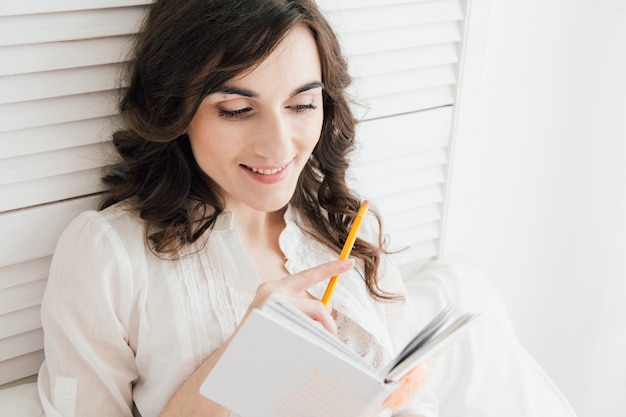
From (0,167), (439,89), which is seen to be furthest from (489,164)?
(0,167)

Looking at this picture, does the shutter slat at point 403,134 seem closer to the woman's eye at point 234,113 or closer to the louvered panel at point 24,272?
the woman's eye at point 234,113

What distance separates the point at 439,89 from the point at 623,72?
47cm

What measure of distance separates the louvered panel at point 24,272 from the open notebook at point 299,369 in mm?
453

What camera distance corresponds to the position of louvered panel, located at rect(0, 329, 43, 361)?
121cm

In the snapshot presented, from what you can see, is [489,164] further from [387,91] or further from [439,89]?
[387,91]

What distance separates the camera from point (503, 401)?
4.77 ft

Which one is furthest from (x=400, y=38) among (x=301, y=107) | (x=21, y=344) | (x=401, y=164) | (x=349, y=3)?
(x=21, y=344)

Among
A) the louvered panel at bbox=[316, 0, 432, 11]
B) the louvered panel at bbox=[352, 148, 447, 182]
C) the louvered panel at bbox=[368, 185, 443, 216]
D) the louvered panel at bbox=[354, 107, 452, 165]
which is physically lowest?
the louvered panel at bbox=[368, 185, 443, 216]

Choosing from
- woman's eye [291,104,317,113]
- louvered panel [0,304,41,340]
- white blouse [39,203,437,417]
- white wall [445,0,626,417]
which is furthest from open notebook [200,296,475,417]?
white wall [445,0,626,417]

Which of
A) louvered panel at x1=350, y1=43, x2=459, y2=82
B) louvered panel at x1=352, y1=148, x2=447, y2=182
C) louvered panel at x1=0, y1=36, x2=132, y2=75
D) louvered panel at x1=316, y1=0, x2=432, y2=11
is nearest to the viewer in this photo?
louvered panel at x1=0, y1=36, x2=132, y2=75

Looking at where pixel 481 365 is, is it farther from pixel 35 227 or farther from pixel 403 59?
pixel 35 227

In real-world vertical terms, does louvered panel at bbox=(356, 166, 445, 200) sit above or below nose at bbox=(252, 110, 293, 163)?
below

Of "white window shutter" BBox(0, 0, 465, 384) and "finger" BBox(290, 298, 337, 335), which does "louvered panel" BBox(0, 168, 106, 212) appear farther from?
"finger" BBox(290, 298, 337, 335)

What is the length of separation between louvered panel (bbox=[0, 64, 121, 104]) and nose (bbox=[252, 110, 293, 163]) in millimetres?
250
